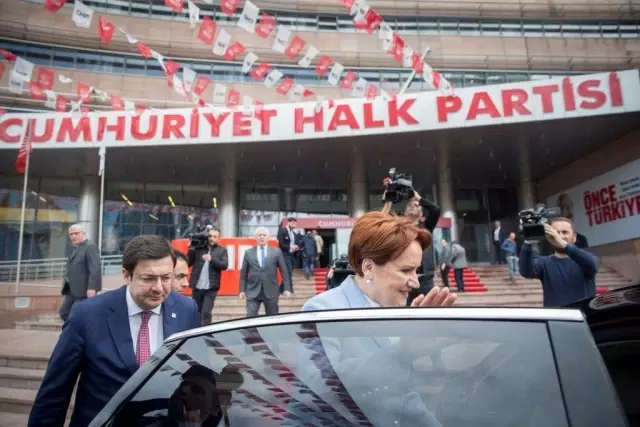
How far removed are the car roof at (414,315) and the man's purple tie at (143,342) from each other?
2.96 ft

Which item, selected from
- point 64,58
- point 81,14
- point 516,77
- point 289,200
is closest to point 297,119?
point 81,14

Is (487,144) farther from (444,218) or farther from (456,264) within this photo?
(456,264)

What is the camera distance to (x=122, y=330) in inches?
78.1

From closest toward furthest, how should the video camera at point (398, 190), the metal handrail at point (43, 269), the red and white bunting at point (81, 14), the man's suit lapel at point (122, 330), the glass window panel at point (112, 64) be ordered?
the man's suit lapel at point (122, 330) → the video camera at point (398, 190) → the red and white bunting at point (81, 14) → the metal handrail at point (43, 269) → the glass window panel at point (112, 64)

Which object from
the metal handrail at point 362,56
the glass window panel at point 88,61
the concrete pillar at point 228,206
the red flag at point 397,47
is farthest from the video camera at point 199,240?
the glass window panel at point 88,61

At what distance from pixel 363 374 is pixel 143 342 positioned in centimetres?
133

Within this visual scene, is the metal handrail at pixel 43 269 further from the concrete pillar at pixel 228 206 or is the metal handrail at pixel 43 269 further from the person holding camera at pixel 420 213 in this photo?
the person holding camera at pixel 420 213

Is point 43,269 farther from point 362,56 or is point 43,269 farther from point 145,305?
point 145,305

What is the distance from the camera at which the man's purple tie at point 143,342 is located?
1988 mm

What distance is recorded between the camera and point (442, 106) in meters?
13.3

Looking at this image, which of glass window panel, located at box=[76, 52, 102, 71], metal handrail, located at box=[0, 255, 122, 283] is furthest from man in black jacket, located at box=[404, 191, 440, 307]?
glass window panel, located at box=[76, 52, 102, 71]

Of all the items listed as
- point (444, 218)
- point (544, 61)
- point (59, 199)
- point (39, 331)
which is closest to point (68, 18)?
point (59, 199)

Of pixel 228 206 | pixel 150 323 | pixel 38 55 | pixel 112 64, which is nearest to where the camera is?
pixel 150 323

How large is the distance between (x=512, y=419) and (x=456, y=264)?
10.2 metres
